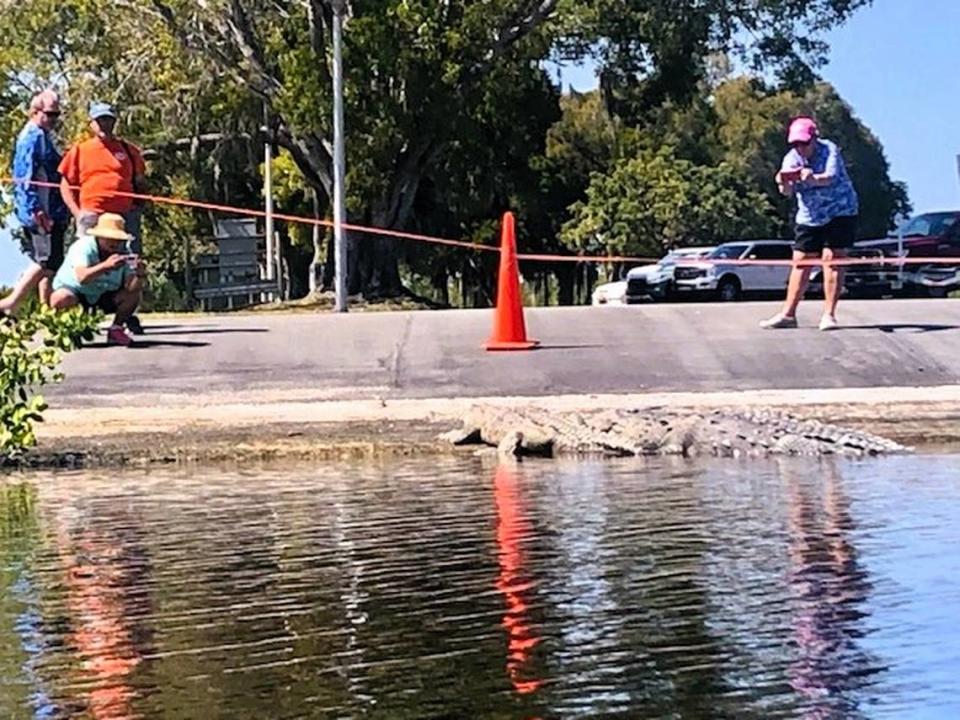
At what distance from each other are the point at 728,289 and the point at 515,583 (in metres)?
34.1

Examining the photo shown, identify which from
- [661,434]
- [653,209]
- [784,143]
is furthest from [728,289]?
[784,143]

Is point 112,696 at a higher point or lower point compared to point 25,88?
lower

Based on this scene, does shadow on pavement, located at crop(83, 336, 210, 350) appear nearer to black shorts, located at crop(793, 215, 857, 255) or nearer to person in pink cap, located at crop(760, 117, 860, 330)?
person in pink cap, located at crop(760, 117, 860, 330)

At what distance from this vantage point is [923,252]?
128 feet

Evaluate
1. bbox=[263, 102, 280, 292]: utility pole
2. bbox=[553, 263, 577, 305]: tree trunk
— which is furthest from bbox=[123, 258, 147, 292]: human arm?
bbox=[553, 263, 577, 305]: tree trunk

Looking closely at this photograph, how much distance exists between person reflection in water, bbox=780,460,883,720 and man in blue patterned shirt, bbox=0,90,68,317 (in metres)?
8.29

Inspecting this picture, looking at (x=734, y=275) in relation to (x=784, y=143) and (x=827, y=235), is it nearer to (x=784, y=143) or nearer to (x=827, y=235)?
(x=827, y=235)

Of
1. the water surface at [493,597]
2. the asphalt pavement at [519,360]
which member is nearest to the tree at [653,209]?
the asphalt pavement at [519,360]

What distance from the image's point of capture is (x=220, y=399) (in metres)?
14.3

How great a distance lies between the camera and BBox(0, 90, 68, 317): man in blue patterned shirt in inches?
630

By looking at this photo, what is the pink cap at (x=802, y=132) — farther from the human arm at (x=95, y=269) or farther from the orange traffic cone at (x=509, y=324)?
the human arm at (x=95, y=269)

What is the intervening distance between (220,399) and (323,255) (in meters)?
34.0

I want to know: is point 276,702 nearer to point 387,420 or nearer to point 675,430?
point 675,430

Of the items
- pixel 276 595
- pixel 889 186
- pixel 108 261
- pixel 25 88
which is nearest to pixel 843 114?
pixel 889 186
